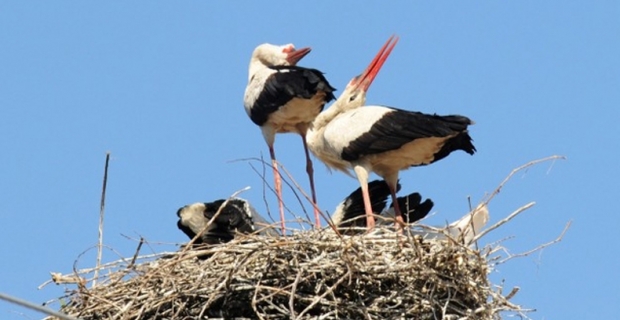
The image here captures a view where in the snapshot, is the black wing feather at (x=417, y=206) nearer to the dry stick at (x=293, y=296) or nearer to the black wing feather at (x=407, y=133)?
the black wing feather at (x=407, y=133)

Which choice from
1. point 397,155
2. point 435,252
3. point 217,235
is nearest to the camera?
point 435,252

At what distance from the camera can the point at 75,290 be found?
7.17 metres

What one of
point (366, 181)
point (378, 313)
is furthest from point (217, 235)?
point (378, 313)

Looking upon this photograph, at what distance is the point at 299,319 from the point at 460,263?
0.90 meters

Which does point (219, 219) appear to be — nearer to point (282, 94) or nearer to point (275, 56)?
point (282, 94)

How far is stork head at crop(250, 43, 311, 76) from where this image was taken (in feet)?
33.9

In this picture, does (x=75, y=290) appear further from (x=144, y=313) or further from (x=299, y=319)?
(x=299, y=319)

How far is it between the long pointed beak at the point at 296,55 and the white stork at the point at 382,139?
0.93 meters

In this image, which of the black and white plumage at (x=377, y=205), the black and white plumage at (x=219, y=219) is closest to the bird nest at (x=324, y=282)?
the black and white plumage at (x=219, y=219)

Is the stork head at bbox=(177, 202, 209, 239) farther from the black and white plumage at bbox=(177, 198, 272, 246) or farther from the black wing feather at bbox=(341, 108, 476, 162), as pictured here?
the black wing feather at bbox=(341, 108, 476, 162)

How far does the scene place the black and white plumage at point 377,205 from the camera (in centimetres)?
909

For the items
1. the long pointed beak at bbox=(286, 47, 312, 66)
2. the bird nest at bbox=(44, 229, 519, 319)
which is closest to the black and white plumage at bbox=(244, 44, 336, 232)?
the long pointed beak at bbox=(286, 47, 312, 66)

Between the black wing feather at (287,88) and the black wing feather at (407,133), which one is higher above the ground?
the black wing feather at (287,88)

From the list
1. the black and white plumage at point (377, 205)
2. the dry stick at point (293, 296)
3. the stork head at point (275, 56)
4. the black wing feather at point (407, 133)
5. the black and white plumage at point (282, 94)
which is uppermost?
the stork head at point (275, 56)
